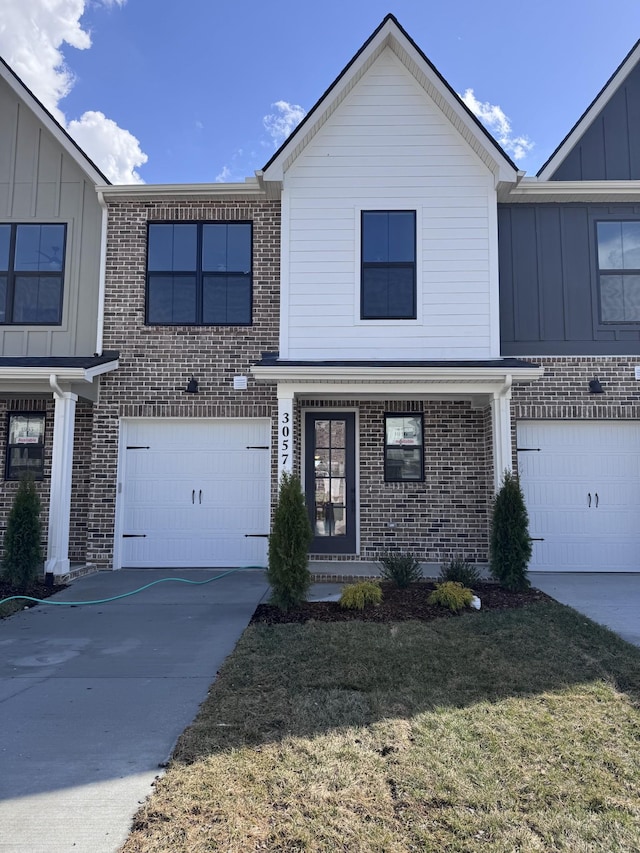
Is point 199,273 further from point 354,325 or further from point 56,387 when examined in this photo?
point 56,387

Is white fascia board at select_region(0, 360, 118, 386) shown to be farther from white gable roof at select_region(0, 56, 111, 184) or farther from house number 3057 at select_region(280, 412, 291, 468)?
white gable roof at select_region(0, 56, 111, 184)

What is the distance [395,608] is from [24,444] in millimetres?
6483

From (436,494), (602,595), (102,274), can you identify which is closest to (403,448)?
(436,494)

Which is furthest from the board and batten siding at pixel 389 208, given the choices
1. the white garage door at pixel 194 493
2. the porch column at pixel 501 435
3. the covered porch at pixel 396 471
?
the white garage door at pixel 194 493

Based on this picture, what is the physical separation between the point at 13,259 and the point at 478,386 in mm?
7572

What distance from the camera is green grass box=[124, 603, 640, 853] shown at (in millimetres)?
2471

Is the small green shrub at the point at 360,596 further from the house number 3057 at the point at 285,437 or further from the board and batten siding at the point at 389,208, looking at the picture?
the board and batten siding at the point at 389,208

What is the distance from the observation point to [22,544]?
7.59 meters

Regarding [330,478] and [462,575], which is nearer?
[462,575]

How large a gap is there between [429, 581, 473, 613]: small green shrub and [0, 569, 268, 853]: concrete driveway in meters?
2.14

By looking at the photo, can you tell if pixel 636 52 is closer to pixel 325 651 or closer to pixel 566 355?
pixel 566 355

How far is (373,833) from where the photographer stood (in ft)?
8.09

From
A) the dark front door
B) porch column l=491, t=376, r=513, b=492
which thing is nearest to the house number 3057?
the dark front door

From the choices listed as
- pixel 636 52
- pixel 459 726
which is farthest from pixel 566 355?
pixel 459 726
